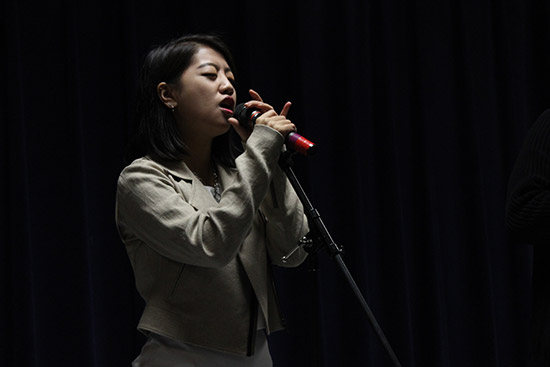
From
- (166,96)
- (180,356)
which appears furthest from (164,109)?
(180,356)

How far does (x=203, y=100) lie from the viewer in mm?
1546

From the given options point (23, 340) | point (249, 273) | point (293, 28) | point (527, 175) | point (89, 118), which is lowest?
point (23, 340)

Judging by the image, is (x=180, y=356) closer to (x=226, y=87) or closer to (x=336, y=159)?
(x=226, y=87)

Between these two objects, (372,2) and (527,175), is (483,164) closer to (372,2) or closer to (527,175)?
(372,2)

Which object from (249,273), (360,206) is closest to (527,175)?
(249,273)

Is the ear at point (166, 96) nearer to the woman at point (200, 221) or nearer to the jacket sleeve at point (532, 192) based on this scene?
the woman at point (200, 221)

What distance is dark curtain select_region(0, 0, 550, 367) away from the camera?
7.47 ft

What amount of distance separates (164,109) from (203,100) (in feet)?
0.32

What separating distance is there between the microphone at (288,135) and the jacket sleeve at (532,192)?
384 mm

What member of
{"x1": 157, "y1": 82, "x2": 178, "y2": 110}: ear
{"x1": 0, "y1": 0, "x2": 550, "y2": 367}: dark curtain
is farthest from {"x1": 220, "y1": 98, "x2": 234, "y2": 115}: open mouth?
{"x1": 0, "y1": 0, "x2": 550, "y2": 367}: dark curtain

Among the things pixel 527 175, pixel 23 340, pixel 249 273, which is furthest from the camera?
pixel 23 340

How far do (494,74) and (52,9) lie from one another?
70.1 inches

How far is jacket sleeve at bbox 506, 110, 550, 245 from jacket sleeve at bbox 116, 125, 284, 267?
0.46 m

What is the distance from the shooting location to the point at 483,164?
2.80 meters
